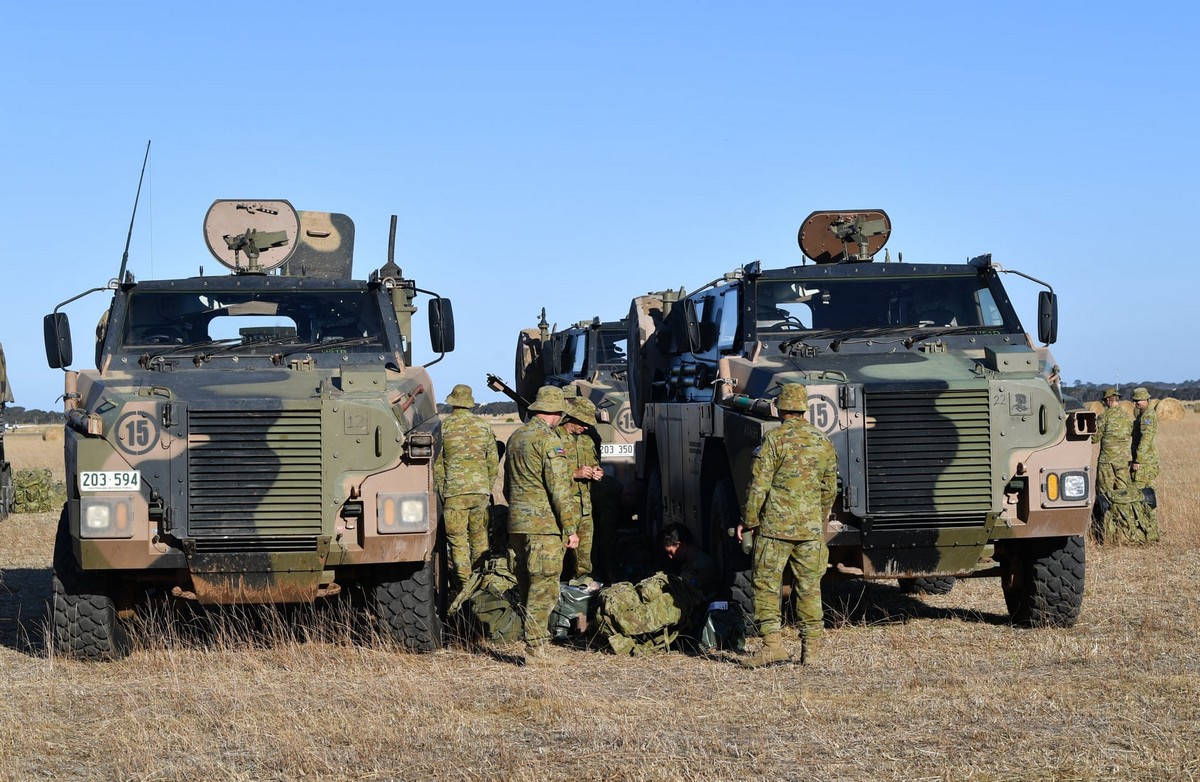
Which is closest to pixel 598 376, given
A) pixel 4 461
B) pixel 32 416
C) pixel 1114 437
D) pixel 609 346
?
pixel 609 346

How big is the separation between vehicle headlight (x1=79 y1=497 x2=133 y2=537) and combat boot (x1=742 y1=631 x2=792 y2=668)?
12.0ft

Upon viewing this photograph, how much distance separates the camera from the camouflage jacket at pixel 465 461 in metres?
10.6

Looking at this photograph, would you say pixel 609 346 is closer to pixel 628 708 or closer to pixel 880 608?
pixel 880 608

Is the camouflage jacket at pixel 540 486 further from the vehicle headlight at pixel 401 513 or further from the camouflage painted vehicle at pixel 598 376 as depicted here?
the camouflage painted vehicle at pixel 598 376

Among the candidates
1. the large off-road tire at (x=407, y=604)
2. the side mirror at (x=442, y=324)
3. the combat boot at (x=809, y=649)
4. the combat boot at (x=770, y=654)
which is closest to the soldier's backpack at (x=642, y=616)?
the combat boot at (x=770, y=654)

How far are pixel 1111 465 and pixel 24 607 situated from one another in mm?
10098

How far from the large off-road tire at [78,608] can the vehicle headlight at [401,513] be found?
72.1 inches

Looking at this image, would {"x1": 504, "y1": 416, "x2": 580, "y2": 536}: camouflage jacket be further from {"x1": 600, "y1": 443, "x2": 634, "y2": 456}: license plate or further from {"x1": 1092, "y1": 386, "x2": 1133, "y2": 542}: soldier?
{"x1": 1092, "y1": 386, "x2": 1133, "y2": 542}: soldier

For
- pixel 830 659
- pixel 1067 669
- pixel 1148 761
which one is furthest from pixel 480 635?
pixel 1148 761

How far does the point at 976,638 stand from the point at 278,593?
4379 millimetres

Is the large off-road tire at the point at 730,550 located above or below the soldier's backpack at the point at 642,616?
above

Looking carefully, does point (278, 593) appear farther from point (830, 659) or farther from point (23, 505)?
point (23, 505)

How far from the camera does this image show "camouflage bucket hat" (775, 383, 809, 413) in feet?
28.0

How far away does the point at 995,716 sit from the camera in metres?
7.08
